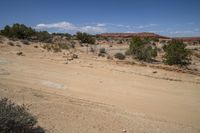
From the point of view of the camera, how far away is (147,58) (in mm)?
22922

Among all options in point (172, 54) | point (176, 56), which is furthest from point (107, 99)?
point (172, 54)

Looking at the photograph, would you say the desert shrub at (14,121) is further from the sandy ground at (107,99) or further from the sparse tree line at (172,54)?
the sparse tree line at (172,54)

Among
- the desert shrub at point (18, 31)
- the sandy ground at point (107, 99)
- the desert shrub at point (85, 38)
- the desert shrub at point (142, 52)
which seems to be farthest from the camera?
the desert shrub at point (85, 38)

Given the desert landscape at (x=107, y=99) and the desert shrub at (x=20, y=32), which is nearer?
the desert landscape at (x=107, y=99)

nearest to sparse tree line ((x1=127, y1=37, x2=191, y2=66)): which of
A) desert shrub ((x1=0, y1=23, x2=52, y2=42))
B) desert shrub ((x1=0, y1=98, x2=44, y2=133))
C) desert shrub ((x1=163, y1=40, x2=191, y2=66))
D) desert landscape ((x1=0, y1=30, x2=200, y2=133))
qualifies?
desert shrub ((x1=163, y1=40, x2=191, y2=66))

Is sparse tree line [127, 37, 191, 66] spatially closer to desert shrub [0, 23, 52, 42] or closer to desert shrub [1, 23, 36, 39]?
desert shrub [0, 23, 52, 42]

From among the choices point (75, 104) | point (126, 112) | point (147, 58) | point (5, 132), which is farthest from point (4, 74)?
point (147, 58)

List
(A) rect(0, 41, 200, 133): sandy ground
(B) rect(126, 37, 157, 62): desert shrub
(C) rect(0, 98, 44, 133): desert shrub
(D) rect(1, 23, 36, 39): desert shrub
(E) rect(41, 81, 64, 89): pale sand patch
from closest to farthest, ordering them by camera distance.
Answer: (C) rect(0, 98, 44, 133): desert shrub → (A) rect(0, 41, 200, 133): sandy ground → (E) rect(41, 81, 64, 89): pale sand patch → (B) rect(126, 37, 157, 62): desert shrub → (D) rect(1, 23, 36, 39): desert shrub

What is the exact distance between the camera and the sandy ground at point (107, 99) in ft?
21.0

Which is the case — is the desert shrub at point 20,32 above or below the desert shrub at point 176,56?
above

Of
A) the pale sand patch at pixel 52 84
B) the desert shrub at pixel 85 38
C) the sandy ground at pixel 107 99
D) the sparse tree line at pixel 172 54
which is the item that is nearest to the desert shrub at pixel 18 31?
the desert shrub at pixel 85 38

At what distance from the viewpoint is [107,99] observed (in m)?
9.60

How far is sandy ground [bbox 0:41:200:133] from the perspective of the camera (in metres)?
6.41

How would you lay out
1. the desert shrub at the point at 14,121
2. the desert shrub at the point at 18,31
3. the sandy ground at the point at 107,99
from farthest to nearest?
the desert shrub at the point at 18,31 → the sandy ground at the point at 107,99 → the desert shrub at the point at 14,121
